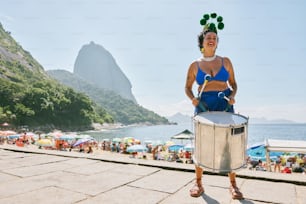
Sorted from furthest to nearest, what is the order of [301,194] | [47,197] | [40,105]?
[40,105] → [301,194] → [47,197]

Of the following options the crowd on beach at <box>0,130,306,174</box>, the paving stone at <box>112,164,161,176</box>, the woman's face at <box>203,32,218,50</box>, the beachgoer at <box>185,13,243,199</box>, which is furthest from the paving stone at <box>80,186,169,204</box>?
the crowd on beach at <box>0,130,306,174</box>

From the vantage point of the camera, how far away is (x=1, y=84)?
7512 cm

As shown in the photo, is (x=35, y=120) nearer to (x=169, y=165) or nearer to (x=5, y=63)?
(x=5, y=63)

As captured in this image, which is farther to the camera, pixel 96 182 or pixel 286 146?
pixel 286 146

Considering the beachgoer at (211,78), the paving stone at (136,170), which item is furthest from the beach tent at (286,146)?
the beachgoer at (211,78)

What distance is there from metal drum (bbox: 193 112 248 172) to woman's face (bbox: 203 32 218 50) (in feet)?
3.16

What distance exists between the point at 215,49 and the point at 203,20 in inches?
15.7

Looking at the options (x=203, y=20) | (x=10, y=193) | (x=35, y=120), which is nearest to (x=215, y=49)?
(x=203, y=20)

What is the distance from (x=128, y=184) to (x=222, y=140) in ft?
4.86

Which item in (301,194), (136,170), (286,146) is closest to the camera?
(301,194)

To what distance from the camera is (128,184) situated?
121 inches

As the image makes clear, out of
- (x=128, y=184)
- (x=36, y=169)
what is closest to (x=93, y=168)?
(x=36, y=169)

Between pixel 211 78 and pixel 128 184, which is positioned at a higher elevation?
pixel 211 78

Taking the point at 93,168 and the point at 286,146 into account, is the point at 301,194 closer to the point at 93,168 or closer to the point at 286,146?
the point at 93,168
